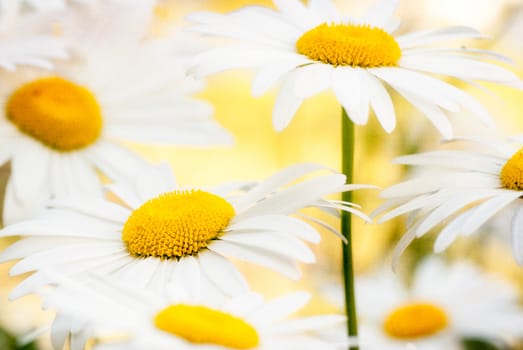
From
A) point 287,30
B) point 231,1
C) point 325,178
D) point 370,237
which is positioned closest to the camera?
point 325,178

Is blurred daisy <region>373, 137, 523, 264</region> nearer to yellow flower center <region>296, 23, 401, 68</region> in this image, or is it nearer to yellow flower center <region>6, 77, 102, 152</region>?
yellow flower center <region>296, 23, 401, 68</region>

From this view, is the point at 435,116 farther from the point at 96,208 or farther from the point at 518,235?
the point at 96,208

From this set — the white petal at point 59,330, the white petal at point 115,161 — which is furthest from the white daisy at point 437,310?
the white petal at point 59,330

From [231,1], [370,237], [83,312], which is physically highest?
[231,1]

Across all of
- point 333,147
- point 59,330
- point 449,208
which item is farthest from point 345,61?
point 333,147

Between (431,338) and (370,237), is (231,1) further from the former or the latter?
(431,338)

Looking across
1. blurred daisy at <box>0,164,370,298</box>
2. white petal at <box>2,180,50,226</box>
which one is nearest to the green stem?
blurred daisy at <box>0,164,370,298</box>

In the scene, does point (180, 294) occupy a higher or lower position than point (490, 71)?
lower

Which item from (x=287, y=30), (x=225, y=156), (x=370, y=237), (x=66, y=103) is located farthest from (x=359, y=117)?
(x=225, y=156)
